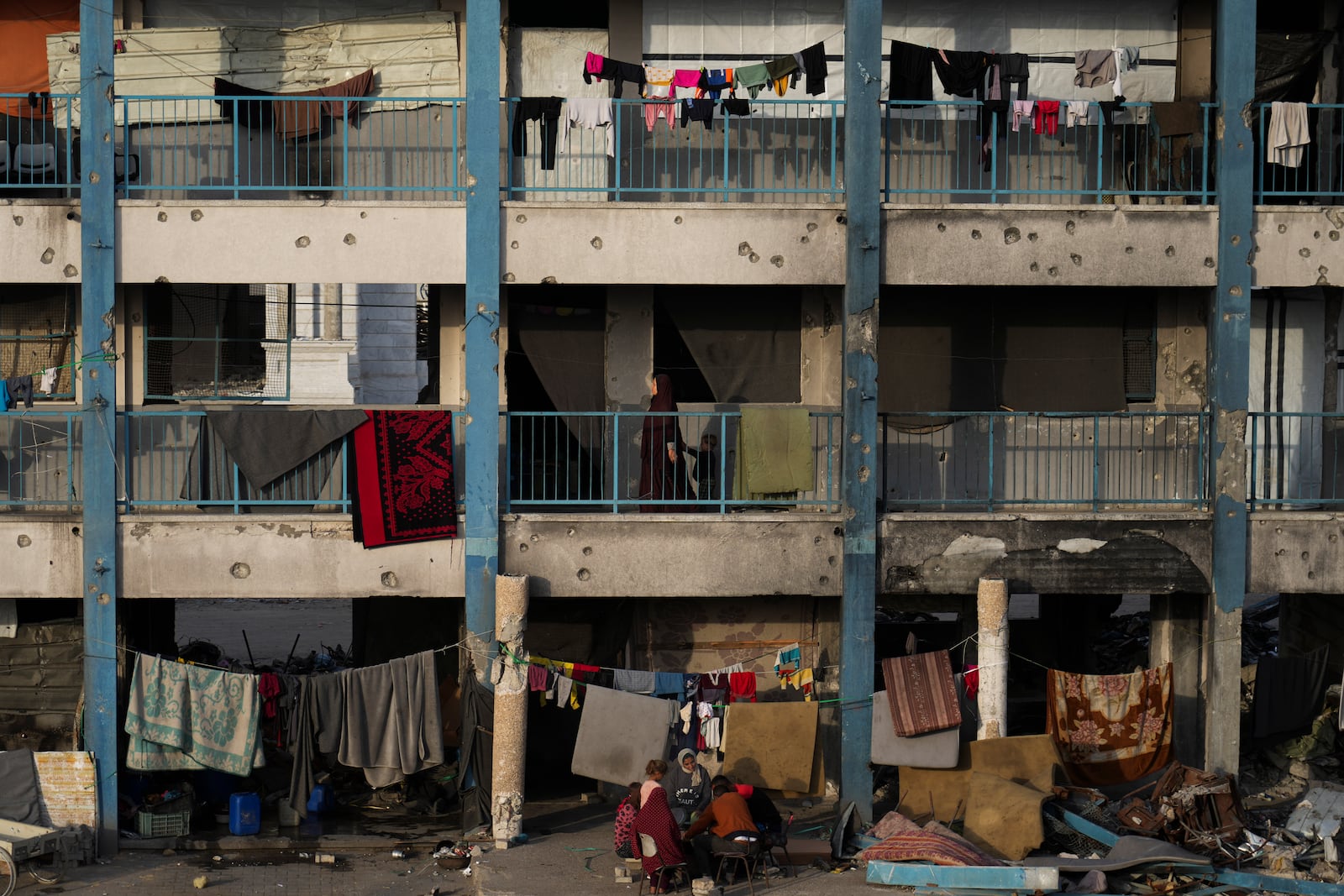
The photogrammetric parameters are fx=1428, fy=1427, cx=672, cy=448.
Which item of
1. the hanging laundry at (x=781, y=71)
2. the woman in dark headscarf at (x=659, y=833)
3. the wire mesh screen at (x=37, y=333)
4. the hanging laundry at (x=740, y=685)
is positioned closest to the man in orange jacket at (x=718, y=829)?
the woman in dark headscarf at (x=659, y=833)

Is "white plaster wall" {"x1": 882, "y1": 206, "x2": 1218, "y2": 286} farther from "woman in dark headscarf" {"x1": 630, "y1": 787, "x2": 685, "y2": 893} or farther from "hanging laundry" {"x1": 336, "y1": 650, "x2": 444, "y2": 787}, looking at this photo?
"hanging laundry" {"x1": 336, "y1": 650, "x2": 444, "y2": 787}

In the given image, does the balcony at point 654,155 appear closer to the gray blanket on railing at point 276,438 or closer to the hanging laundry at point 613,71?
the hanging laundry at point 613,71

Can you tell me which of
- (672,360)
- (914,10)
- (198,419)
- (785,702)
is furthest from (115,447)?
(914,10)

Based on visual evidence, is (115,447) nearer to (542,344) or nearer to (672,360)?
(542,344)

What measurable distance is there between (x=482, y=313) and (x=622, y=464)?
281cm

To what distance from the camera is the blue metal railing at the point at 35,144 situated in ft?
50.3

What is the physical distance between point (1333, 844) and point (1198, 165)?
7387 millimetres

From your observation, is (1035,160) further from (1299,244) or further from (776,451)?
(776,451)

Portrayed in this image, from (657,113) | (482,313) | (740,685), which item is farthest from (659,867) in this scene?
(657,113)

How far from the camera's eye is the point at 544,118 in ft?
49.6

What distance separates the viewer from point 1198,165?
16062 mm

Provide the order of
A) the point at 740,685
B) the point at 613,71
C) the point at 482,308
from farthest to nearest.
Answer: the point at 740,685
the point at 613,71
the point at 482,308

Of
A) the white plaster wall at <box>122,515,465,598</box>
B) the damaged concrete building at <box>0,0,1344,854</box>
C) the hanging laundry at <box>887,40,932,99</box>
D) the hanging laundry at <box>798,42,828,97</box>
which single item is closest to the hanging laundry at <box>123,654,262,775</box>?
the damaged concrete building at <box>0,0,1344,854</box>

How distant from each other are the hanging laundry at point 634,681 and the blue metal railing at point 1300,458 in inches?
280
